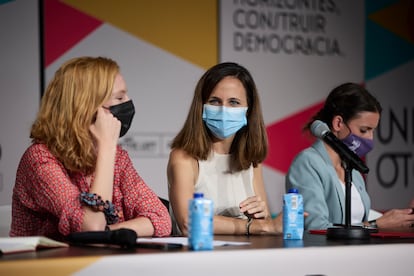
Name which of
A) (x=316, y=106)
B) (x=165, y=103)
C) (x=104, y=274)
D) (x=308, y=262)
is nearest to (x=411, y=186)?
(x=316, y=106)

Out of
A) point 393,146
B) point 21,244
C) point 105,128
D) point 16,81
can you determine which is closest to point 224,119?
point 105,128

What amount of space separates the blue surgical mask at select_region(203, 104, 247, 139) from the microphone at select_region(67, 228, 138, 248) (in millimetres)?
1178

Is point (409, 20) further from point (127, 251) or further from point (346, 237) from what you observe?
point (127, 251)

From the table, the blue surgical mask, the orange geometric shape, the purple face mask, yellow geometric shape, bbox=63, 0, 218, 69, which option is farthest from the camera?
yellow geometric shape, bbox=63, 0, 218, 69

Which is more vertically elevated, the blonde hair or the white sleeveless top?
the blonde hair

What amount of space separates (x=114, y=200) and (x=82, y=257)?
1013mm

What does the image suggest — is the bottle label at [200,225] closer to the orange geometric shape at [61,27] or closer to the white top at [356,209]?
the white top at [356,209]

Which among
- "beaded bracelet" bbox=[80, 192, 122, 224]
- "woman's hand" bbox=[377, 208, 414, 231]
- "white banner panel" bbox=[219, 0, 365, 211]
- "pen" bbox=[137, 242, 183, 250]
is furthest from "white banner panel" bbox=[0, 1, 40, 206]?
"pen" bbox=[137, 242, 183, 250]

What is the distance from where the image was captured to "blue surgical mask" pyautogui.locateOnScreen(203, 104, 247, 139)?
130 inches

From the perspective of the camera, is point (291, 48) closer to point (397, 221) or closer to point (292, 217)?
point (397, 221)

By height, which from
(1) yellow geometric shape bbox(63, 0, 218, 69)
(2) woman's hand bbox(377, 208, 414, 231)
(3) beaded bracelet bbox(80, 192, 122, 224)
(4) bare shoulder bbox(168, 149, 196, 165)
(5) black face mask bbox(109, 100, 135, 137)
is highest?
(1) yellow geometric shape bbox(63, 0, 218, 69)

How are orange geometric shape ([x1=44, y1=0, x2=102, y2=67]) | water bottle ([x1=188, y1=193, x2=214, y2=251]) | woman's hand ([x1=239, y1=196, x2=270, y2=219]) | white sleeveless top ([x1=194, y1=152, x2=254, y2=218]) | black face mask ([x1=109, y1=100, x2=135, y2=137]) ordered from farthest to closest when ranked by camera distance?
orange geometric shape ([x1=44, y1=0, x2=102, y2=67]), white sleeveless top ([x1=194, y1=152, x2=254, y2=218]), woman's hand ([x1=239, y1=196, x2=270, y2=219]), black face mask ([x1=109, y1=100, x2=135, y2=137]), water bottle ([x1=188, y1=193, x2=214, y2=251])

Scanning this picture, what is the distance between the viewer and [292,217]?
261 cm

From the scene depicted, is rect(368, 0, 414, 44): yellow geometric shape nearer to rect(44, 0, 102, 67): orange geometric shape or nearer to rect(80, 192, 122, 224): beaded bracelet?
rect(44, 0, 102, 67): orange geometric shape
